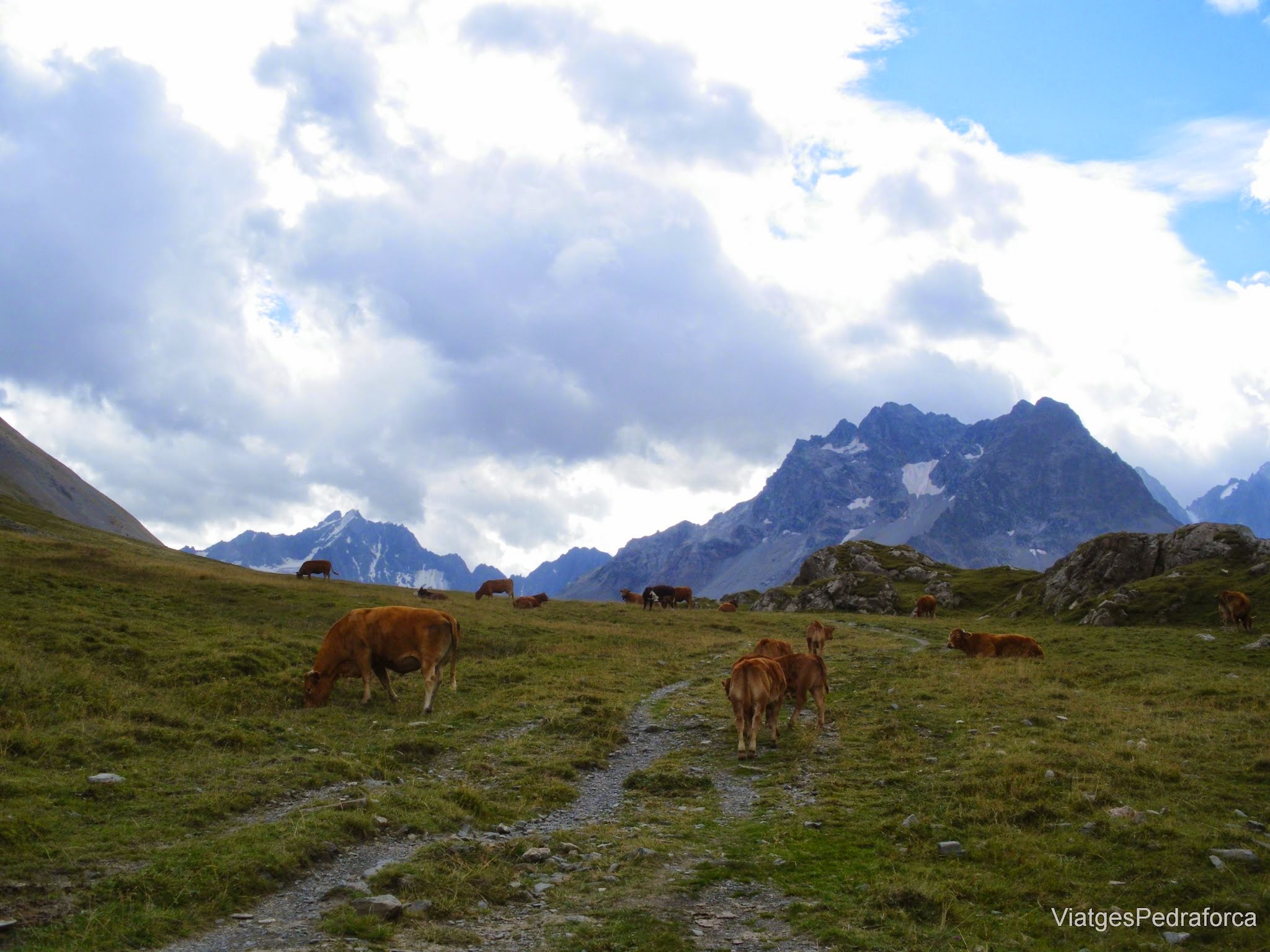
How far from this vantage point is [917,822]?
12.1 metres

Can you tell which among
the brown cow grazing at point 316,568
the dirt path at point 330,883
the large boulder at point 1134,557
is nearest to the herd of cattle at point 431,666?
the dirt path at point 330,883

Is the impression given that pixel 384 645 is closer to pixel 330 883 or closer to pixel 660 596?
pixel 330 883

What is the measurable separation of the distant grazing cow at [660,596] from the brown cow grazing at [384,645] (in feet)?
139

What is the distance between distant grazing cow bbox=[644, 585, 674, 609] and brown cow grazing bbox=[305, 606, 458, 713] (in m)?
42.5

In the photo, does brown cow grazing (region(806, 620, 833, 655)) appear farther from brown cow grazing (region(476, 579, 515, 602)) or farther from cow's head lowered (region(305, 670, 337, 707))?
brown cow grazing (region(476, 579, 515, 602))

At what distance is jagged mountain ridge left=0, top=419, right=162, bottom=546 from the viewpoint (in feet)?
424

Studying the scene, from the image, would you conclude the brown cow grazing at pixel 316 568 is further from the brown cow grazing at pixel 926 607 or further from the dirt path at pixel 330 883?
the dirt path at pixel 330 883

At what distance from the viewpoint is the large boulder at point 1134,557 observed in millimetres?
54906

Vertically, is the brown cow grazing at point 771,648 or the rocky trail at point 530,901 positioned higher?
the brown cow grazing at point 771,648

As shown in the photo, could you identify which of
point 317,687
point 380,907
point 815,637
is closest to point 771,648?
point 815,637

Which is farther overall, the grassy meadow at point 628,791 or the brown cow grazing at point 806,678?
the brown cow grazing at point 806,678

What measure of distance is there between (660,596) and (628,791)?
52397 millimetres

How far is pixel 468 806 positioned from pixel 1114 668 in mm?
24387

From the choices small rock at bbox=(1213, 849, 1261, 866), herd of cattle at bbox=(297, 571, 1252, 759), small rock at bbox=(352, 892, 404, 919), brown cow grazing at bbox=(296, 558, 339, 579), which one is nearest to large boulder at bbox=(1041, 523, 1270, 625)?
herd of cattle at bbox=(297, 571, 1252, 759)
